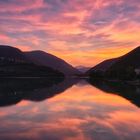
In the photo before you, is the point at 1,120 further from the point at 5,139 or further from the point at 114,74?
the point at 114,74

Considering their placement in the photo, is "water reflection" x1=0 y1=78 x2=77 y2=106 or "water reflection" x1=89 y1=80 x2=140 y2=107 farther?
"water reflection" x1=89 y1=80 x2=140 y2=107

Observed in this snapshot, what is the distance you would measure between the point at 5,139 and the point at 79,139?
3.93 metres

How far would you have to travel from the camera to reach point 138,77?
146625 millimetres

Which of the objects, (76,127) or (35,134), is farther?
(76,127)

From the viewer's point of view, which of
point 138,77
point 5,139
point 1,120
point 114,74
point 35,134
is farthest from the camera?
point 114,74

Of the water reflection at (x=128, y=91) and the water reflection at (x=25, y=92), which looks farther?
the water reflection at (x=128, y=91)

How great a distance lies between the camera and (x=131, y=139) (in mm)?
21812

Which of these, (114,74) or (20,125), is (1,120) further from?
(114,74)

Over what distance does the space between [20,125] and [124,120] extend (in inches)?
335

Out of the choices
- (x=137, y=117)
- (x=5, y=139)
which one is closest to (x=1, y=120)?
(x=5, y=139)

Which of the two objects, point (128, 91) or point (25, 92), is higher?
point (25, 92)

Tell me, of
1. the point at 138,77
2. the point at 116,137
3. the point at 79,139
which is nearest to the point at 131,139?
the point at 116,137

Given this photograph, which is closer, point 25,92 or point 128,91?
point 25,92

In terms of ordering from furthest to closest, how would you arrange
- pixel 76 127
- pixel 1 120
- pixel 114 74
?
pixel 114 74, pixel 1 120, pixel 76 127
